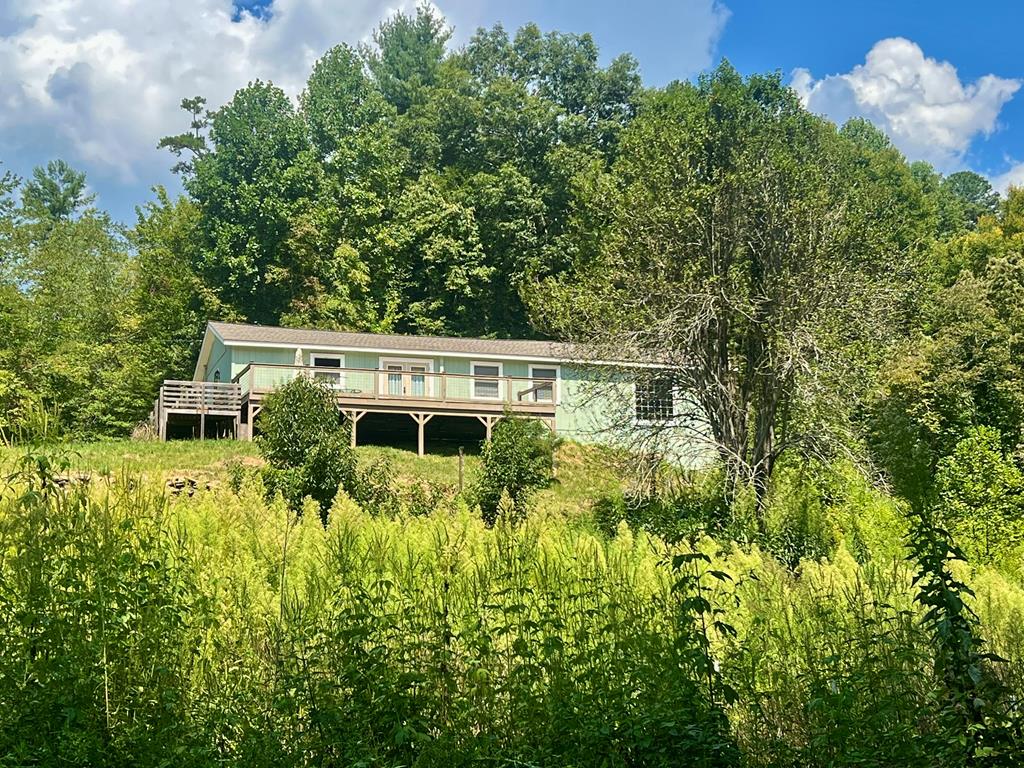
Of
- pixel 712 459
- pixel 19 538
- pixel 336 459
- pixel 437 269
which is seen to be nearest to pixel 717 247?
pixel 712 459

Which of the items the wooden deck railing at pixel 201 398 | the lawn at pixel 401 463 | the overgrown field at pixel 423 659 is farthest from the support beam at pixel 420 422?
the overgrown field at pixel 423 659

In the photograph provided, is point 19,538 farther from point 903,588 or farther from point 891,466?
point 891,466

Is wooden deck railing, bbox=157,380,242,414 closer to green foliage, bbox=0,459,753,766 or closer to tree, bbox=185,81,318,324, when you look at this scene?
tree, bbox=185,81,318,324

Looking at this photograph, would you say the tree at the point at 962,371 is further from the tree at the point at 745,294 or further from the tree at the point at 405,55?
the tree at the point at 405,55

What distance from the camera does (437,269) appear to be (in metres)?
40.1

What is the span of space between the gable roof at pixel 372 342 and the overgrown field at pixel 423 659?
2068 centimetres

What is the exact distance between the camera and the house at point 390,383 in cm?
2528

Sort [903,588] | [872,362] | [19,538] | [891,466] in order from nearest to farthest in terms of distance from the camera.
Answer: [19,538] → [903,588] → [891,466] → [872,362]

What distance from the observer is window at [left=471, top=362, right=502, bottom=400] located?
27.4m

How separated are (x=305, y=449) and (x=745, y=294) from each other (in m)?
8.04

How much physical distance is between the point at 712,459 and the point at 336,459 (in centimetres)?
700

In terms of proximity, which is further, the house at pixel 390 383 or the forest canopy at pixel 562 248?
the house at pixel 390 383

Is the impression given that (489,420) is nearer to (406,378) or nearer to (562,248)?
(406,378)

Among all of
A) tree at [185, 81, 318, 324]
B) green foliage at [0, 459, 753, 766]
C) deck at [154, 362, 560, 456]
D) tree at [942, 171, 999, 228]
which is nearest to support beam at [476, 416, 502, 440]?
deck at [154, 362, 560, 456]
